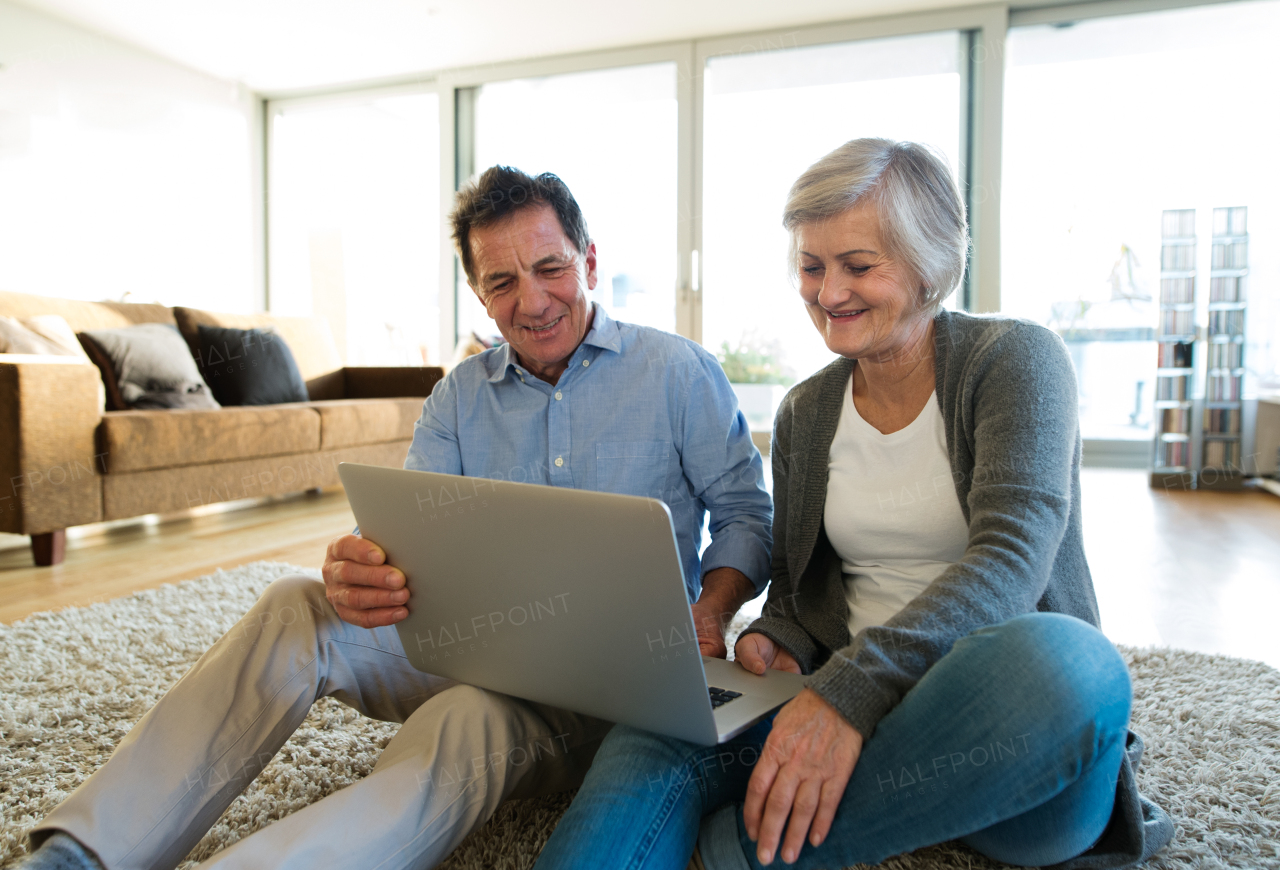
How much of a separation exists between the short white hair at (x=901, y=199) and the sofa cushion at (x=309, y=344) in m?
3.75

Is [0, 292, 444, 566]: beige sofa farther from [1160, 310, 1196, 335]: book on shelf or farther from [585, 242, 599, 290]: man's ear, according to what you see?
[1160, 310, 1196, 335]: book on shelf

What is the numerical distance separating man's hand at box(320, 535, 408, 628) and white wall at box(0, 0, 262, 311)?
466 cm

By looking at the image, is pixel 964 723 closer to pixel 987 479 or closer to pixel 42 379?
pixel 987 479

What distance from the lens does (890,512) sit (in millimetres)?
1009

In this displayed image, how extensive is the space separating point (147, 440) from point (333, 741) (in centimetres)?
197

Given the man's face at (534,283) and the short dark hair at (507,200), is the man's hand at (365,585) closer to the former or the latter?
the man's face at (534,283)

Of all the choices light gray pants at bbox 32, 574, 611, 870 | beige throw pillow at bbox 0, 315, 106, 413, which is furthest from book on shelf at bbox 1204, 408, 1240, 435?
beige throw pillow at bbox 0, 315, 106, 413

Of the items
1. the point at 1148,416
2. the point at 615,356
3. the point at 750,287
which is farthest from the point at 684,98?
the point at 615,356

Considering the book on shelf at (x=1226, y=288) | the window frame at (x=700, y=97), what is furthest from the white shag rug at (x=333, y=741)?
the window frame at (x=700, y=97)

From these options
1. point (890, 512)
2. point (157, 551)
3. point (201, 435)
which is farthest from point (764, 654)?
point (201, 435)

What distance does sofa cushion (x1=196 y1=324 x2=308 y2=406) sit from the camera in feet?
12.4

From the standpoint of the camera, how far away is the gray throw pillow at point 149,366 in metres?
3.24

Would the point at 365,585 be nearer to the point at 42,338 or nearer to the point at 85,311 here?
the point at 42,338

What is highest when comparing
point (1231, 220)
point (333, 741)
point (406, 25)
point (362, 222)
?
point (406, 25)
